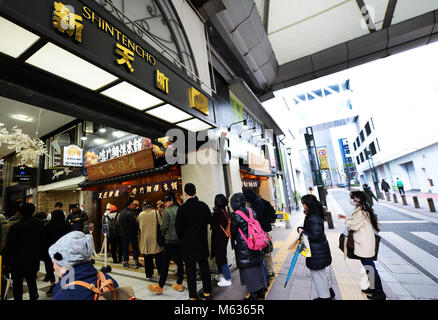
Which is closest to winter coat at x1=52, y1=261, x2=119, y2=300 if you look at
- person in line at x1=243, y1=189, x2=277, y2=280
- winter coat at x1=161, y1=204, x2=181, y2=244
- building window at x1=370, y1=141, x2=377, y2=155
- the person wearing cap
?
the person wearing cap

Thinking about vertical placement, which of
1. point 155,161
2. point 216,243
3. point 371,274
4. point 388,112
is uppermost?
point 388,112

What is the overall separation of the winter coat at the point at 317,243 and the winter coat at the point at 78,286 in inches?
116

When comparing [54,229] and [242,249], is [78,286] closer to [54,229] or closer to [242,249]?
[242,249]

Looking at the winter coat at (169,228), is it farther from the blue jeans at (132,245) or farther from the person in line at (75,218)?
the person in line at (75,218)

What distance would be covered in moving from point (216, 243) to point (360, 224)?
9.47 ft

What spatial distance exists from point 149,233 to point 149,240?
17 cm

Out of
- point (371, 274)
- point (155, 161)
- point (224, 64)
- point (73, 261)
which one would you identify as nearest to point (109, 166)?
point (155, 161)

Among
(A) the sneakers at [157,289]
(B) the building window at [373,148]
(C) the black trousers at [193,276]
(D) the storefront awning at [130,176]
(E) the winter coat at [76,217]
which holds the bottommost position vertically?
(A) the sneakers at [157,289]

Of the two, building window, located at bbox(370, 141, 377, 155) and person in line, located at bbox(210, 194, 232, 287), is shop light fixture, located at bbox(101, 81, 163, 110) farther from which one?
building window, located at bbox(370, 141, 377, 155)

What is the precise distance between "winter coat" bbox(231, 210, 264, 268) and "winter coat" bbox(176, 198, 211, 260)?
0.67 metres

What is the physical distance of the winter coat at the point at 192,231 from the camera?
11.8 feet

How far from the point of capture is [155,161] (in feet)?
21.7

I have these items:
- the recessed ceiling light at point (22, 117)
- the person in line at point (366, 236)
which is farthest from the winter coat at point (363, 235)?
the recessed ceiling light at point (22, 117)
